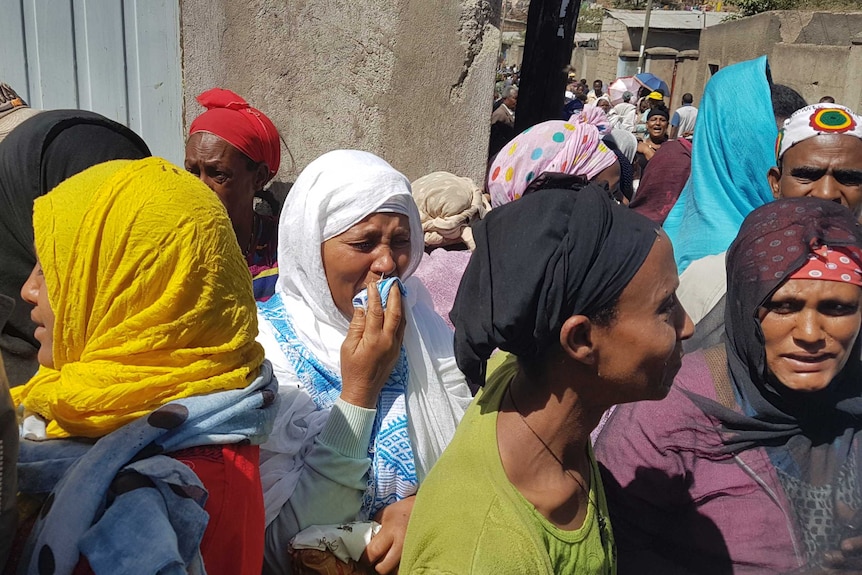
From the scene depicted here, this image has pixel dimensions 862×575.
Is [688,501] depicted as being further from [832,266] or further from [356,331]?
[356,331]

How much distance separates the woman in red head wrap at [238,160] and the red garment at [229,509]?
172 centimetres

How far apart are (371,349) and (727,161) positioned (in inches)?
88.3

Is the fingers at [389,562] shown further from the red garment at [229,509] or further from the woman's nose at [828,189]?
the woman's nose at [828,189]

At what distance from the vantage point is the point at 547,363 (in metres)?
1.43

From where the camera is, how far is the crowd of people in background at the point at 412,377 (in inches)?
50.7

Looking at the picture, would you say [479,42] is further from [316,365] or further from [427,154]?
[316,365]

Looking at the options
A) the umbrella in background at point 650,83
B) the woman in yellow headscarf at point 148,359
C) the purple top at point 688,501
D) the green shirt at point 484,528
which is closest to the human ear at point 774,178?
the purple top at point 688,501

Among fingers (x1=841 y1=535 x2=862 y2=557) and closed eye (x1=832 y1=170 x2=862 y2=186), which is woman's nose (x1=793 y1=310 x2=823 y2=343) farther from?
closed eye (x1=832 y1=170 x2=862 y2=186)

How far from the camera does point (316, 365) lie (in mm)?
1971

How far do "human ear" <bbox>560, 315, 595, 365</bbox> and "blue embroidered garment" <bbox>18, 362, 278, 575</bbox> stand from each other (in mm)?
672

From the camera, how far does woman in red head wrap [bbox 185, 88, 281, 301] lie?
3080mm

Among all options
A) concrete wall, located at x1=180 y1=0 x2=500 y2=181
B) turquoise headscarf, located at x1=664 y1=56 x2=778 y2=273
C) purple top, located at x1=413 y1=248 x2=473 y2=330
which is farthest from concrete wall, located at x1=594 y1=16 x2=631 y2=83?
purple top, located at x1=413 y1=248 x2=473 y2=330

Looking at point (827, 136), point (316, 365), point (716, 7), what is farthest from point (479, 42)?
point (716, 7)

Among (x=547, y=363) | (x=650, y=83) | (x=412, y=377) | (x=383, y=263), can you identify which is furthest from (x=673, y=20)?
(x=547, y=363)
